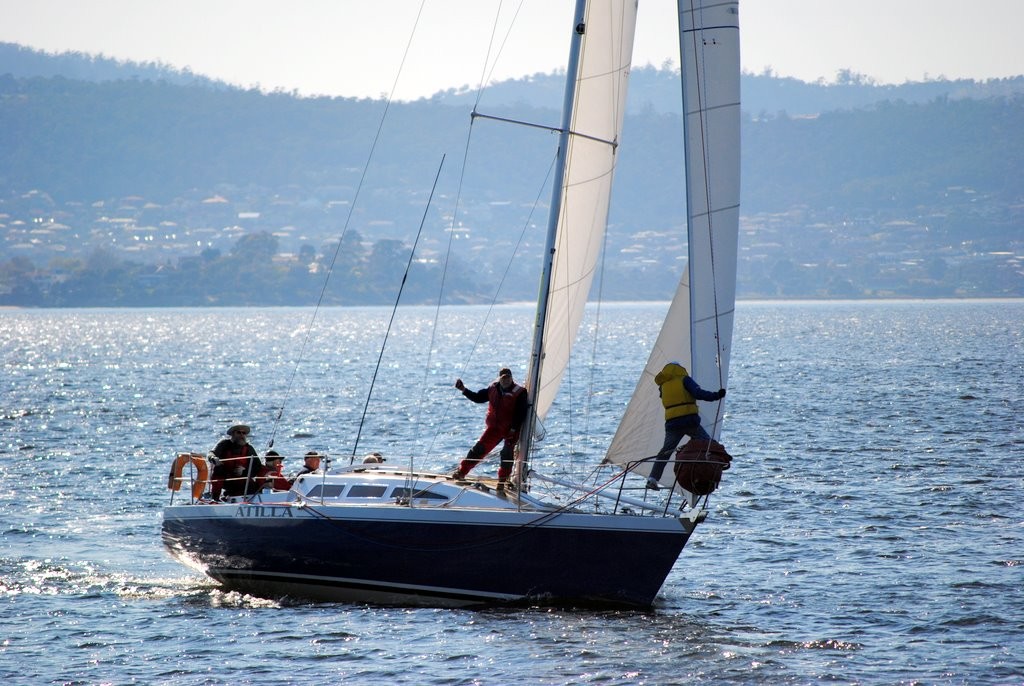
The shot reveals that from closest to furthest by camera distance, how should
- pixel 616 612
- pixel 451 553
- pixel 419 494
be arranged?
pixel 451 553 → pixel 616 612 → pixel 419 494

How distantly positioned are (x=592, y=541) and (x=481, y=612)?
1953mm

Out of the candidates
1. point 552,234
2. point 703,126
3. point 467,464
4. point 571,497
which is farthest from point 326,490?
point 703,126

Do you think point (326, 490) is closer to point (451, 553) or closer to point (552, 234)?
point (451, 553)

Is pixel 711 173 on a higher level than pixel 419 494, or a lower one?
higher

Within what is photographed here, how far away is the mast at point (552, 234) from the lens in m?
18.2

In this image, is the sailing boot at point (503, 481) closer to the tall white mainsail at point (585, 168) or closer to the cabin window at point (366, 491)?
the tall white mainsail at point (585, 168)

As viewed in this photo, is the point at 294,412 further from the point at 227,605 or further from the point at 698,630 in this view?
the point at 698,630

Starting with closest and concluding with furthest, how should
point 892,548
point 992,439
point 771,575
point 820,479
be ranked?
point 771,575 < point 892,548 < point 820,479 < point 992,439

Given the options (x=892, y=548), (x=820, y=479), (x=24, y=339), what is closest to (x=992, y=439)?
(x=820, y=479)

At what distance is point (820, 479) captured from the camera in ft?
102

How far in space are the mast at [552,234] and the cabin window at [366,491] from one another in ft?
6.45

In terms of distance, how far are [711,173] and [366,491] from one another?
21.3 feet

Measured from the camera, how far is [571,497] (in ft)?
65.1

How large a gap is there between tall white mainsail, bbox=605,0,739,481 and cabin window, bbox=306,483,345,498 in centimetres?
528
